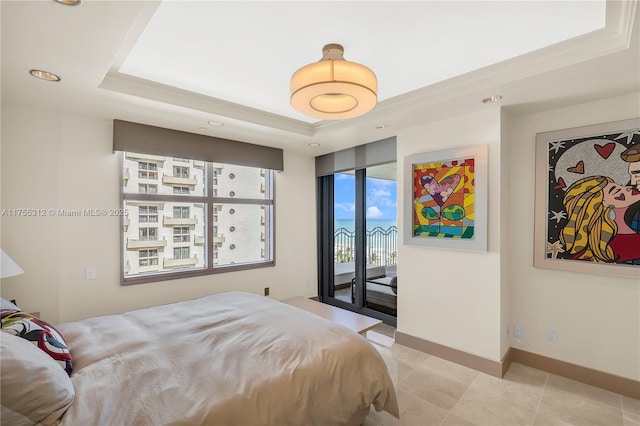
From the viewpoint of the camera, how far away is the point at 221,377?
149 cm

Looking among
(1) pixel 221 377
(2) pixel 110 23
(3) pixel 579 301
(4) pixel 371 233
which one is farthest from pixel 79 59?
(3) pixel 579 301

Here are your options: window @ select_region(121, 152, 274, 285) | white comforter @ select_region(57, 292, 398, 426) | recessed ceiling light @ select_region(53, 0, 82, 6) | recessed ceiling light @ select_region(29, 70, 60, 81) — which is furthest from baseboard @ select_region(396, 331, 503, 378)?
recessed ceiling light @ select_region(29, 70, 60, 81)

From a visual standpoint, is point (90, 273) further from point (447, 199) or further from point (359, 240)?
point (447, 199)

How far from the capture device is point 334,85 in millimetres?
1734

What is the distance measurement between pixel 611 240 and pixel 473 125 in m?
1.41

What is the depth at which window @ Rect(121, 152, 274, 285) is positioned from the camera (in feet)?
10.6

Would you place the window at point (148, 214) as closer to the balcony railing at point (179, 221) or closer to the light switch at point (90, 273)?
the balcony railing at point (179, 221)

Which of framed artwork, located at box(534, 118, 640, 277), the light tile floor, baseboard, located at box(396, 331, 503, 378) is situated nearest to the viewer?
the light tile floor

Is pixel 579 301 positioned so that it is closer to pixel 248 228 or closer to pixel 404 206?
pixel 404 206

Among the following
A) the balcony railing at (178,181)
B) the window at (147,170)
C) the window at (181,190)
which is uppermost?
the window at (147,170)

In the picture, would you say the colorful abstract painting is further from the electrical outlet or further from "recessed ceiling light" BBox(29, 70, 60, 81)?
"recessed ceiling light" BBox(29, 70, 60, 81)

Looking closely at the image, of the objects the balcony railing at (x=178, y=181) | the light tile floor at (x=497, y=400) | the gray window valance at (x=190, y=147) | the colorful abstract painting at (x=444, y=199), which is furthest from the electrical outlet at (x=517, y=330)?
the balcony railing at (x=178, y=181)

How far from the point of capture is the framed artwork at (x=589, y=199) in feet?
7.67

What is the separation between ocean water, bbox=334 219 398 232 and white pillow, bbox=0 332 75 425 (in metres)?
3.30
